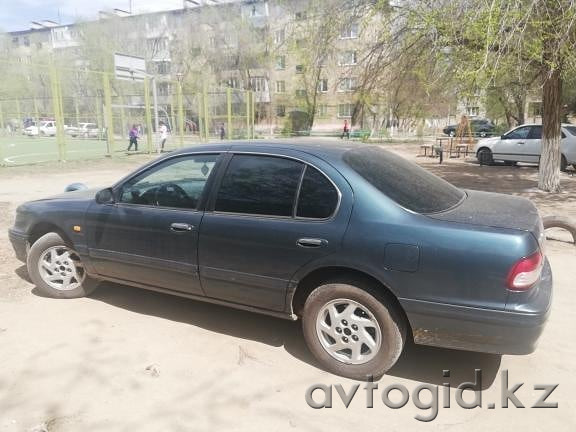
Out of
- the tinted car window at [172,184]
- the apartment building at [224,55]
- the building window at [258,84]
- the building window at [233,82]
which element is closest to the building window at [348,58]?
the tinted car window at [172,184]

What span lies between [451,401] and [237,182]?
2.09 metres

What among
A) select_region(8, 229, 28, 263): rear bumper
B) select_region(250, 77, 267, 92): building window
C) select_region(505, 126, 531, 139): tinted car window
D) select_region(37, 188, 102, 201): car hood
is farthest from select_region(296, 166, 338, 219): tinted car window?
select_region(250, 77, 267, 92): building window

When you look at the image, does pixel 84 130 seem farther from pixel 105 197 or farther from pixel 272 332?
pixel 272 332

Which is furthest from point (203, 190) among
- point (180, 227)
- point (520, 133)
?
point (520, 133)

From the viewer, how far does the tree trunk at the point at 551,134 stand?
30.8 feet

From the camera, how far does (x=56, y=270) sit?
4363 millimetres

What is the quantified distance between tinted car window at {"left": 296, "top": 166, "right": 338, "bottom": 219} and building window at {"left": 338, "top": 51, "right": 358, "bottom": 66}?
30.0ft

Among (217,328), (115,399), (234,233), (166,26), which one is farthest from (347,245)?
(166,26)

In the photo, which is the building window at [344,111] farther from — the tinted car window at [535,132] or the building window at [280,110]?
the tinted car window at [535,132]

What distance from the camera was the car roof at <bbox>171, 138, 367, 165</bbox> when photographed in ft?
10.9

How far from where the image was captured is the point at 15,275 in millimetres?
5047

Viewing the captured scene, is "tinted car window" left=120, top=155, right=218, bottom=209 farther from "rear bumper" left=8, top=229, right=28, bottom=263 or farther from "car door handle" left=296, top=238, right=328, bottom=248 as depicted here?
"rear bumper" left=8, top=229, right=28, bottom=263

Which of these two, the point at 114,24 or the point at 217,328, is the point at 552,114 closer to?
the point at 217,328

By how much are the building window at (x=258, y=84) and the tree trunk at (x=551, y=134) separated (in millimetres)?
38523
